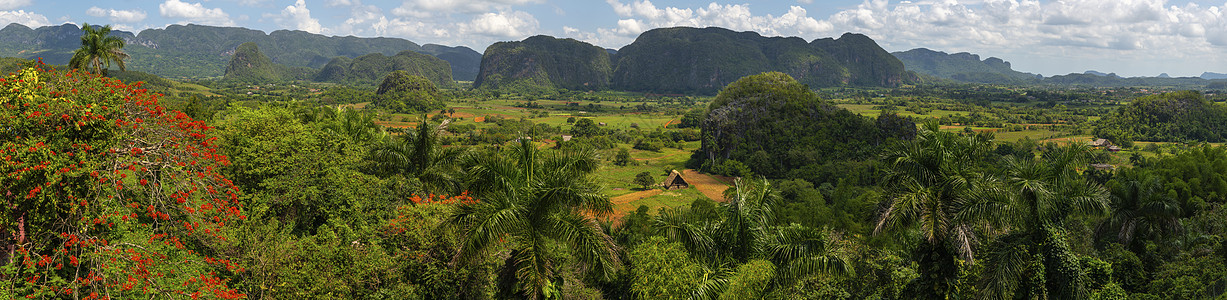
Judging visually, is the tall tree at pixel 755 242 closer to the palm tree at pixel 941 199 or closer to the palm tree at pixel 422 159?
the palm tree at pixel 941 199

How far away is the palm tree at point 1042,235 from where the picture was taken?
11109 mm

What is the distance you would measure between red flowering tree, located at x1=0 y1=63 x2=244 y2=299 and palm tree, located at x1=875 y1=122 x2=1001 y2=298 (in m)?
11.1

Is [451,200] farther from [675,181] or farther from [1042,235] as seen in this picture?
[675,181]

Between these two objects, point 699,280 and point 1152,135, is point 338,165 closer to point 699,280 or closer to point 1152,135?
point 699,280

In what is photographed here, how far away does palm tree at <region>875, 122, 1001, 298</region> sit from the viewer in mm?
10242

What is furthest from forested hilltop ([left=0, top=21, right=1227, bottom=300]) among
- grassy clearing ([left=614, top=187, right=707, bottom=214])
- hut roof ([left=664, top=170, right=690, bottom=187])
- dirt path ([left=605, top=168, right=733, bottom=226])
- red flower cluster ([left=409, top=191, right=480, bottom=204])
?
hut roof ([left=664, top=170, right=690, bottom=187])

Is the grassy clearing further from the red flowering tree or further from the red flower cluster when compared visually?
the red flowering tree

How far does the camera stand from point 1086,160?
11.5 metres

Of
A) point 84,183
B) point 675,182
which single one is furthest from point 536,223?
point 675,182

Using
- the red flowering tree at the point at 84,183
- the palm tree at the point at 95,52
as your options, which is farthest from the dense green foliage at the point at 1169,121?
the palm tree at the point at 95,52

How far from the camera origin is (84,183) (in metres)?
7.57

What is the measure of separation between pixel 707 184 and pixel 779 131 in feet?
49.1

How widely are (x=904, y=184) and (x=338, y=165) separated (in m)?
13.9

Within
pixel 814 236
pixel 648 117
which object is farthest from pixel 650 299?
pixel 648 117
